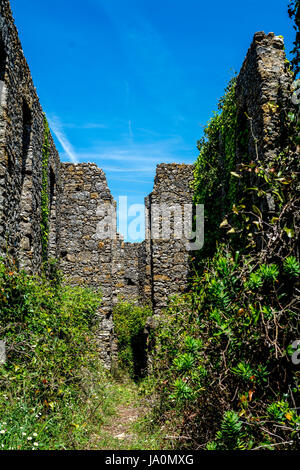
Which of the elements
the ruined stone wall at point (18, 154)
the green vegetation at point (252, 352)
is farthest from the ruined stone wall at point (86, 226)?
the green vegetation at point (252, 352)

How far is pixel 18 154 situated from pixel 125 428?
15.5ft

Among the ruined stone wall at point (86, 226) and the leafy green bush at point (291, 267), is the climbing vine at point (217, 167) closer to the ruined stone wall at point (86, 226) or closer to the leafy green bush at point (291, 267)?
the ruined stone wall at point (86, 226)

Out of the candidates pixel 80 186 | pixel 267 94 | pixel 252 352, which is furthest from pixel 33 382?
pixel 80 186

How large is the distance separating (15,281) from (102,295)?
4.69 metres

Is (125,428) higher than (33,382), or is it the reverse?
(33,382)

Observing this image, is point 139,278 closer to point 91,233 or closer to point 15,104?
point 91,233

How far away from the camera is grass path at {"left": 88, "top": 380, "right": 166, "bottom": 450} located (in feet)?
15.1

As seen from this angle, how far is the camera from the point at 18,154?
218 inches

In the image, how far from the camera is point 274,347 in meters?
3.12

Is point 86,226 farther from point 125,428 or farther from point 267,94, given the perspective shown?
point 267,94

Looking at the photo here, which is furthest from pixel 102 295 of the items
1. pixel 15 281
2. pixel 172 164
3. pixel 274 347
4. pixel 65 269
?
pixel 274 347

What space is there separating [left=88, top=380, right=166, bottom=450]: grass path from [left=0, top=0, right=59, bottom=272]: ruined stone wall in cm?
282

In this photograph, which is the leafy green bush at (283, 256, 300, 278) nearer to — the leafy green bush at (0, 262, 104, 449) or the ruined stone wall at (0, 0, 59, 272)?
the leafy green bush at (0, 262, 104, 449)

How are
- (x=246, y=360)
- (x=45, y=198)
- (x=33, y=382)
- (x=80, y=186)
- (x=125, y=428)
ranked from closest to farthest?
(x=246, y=360), (x=33, y=382), (x=125, y=428), (x=45, y=198), (x=80, y=186)
